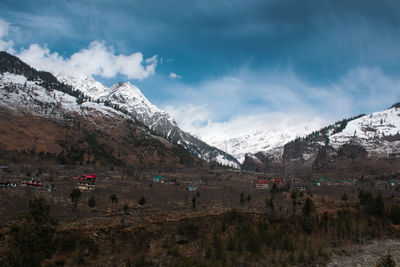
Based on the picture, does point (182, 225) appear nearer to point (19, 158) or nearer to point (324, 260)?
point (324, 260)

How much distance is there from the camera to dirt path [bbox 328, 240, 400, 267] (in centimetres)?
4873

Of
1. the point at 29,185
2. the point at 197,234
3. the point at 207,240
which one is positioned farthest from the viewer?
the point at 29,185

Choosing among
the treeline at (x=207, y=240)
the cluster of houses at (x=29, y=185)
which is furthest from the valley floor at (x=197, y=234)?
the cluster of houses at (x=29, y=185)

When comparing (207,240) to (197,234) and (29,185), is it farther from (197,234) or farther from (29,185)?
(29,185)

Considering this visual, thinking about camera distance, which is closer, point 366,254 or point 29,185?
point 366,254

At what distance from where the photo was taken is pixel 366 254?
54.0 metres

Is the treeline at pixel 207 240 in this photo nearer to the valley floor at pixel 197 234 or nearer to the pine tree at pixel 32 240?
the pine tree at pixel 32 240

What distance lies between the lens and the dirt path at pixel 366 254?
48728 mm

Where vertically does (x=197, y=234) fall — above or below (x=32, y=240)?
below

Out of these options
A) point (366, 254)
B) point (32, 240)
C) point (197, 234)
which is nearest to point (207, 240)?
point (197, 234)

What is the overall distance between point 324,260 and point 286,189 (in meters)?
81.3

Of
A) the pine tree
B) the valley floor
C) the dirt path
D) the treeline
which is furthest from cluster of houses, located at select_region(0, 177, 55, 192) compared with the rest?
the dirt path

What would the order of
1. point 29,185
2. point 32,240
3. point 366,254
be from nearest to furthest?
point 32,240, point 366,254, point 29,185

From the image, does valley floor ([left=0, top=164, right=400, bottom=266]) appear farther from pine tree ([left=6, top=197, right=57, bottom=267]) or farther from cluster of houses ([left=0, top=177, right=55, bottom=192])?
pine tree ([left=6, top=197, right=57, bottom=267])
